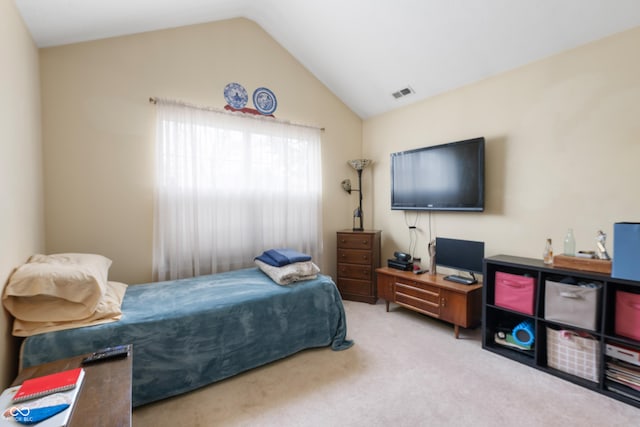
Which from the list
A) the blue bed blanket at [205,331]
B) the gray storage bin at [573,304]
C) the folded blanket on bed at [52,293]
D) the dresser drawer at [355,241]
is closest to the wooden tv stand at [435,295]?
the dresser drawer at [355,241]

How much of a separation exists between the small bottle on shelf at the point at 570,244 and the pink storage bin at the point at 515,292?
339 millimetres

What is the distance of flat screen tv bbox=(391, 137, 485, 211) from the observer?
2.69 metres

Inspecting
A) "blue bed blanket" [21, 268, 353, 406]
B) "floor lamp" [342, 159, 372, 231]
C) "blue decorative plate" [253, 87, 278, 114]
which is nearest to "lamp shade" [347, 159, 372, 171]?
"floor lamp" [342, 159, 372, 231]

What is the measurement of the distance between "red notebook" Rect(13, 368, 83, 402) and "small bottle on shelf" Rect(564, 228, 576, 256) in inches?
123

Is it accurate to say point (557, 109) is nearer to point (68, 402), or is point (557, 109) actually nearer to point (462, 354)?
point (462, 354)

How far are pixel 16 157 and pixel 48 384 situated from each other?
1356 mm

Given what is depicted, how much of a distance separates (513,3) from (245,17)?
8.65 feet

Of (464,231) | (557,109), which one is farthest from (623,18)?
(464,231)

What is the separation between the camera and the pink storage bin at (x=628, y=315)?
5.63ft

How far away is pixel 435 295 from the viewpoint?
2.71 meters

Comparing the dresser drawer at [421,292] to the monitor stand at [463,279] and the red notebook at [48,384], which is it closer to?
the monitor stand at [463,279]

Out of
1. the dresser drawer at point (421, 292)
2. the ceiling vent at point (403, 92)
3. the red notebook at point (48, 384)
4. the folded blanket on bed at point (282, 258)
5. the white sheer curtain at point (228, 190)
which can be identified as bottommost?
the dresser drawer at point (421, 292)

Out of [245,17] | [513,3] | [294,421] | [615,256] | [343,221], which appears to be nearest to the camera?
[294,421]

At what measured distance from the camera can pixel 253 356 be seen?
6.86 feet
